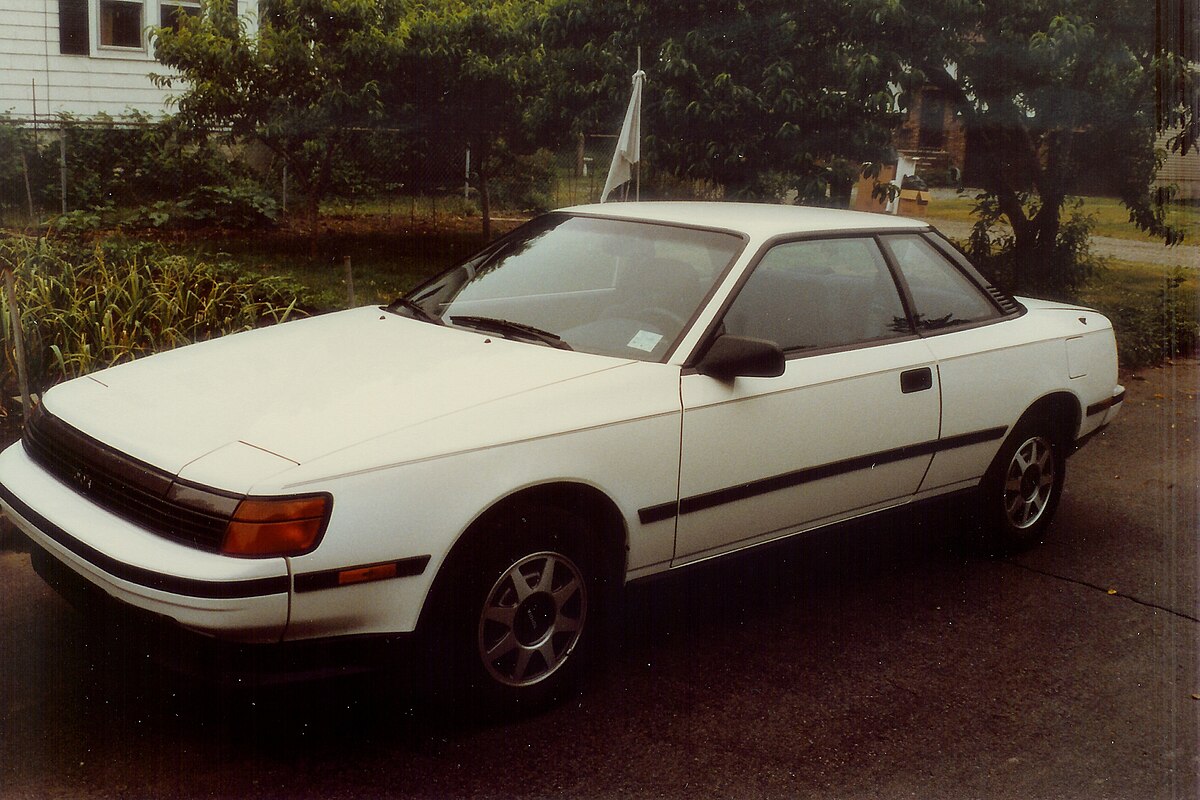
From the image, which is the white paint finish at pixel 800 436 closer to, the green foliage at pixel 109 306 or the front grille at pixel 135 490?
the front grille at pixel 135 490

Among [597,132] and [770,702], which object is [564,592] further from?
[597,132]

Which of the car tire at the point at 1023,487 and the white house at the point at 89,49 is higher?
the white house at the point at 89,49

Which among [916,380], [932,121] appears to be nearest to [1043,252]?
[932,121]

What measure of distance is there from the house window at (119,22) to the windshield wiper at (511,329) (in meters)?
14.9

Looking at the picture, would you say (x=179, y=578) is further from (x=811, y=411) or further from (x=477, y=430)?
(x=811, y=411)

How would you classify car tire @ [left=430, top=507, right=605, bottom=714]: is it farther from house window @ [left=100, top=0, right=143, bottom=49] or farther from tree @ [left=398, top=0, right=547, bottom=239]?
house window @ [left=100, top=0, right=143, bottom=49]

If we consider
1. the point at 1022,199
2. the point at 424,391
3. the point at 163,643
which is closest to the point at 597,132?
the point at 1022,199

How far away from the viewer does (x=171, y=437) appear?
10.8 ft

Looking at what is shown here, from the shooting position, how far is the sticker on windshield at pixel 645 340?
3990 millimetres

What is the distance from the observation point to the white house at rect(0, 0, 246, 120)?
644 inches

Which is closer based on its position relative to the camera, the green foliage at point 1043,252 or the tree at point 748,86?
the tree at point 748,86

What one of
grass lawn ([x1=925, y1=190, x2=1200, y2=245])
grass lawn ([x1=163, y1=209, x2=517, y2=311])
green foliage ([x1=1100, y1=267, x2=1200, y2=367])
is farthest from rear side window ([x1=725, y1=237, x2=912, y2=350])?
grass lawn ([x1=925, y1=190, x2=1200, y2=245])

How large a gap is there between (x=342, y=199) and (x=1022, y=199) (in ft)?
25.0

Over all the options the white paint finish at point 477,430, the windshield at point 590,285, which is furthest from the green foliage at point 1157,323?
the windshield at point 590,285
